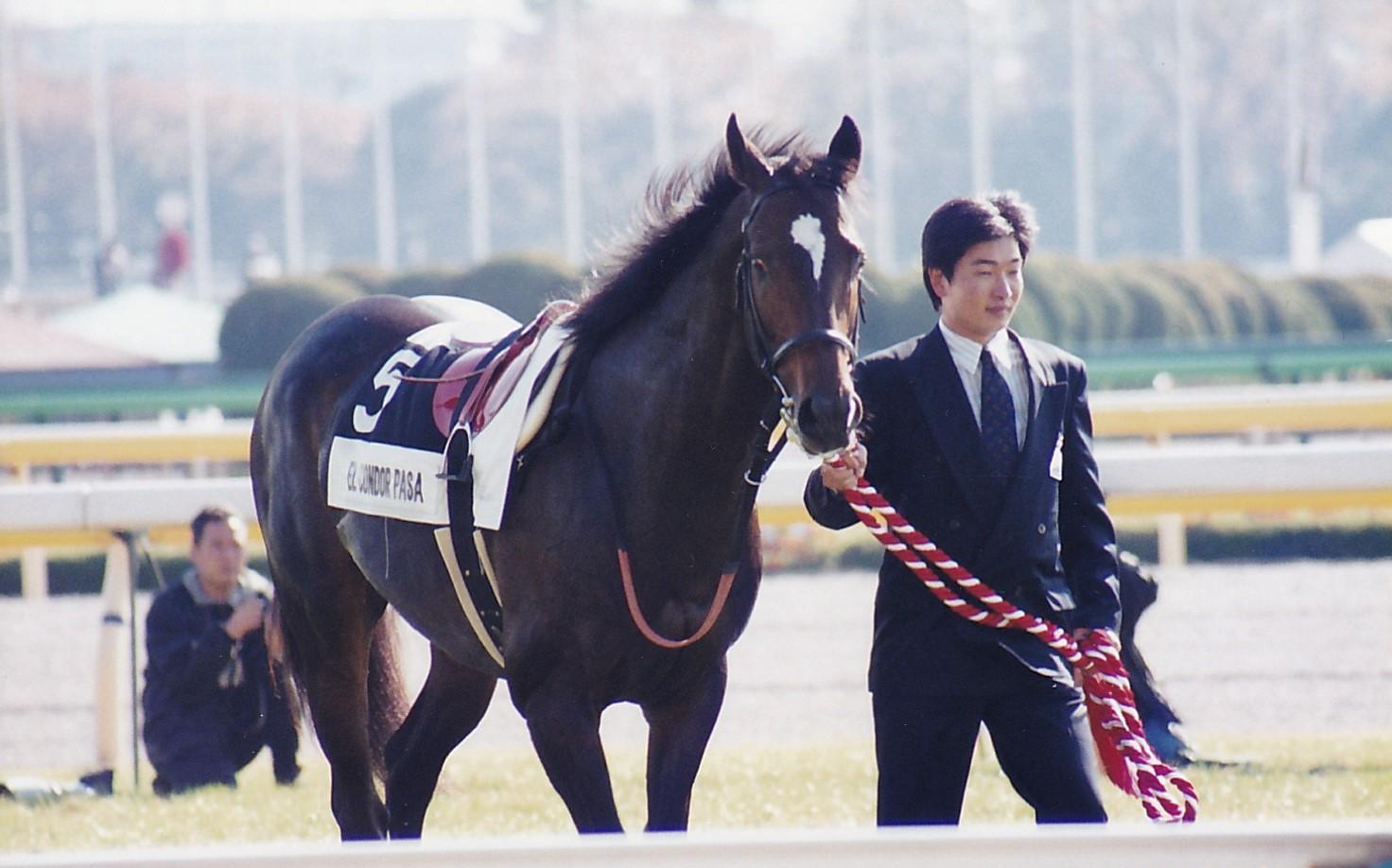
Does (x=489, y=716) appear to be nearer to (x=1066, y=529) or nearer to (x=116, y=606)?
(x=116, y=606)

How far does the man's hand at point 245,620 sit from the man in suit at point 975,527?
3185 mm

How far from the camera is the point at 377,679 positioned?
202 inches

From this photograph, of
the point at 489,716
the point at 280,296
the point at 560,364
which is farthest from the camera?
the point at 280,296

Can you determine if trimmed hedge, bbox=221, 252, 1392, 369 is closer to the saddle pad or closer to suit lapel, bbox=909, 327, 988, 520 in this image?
the saddle pad

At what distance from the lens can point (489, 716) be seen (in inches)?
306

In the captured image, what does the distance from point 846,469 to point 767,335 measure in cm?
31

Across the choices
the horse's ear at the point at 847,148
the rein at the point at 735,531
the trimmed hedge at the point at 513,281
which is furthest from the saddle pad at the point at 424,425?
the trimmed hedge at the point at 513,281

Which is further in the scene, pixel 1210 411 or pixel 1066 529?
pixel 1210 411

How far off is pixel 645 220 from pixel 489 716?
13.6 ft

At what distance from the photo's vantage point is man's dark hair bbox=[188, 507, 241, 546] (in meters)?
6.31

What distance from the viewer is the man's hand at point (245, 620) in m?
6.25

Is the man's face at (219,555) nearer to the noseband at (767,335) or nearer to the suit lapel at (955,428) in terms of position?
the noseband at (767,335)

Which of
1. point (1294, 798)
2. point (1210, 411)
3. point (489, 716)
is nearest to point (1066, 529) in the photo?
point (1294, 798)

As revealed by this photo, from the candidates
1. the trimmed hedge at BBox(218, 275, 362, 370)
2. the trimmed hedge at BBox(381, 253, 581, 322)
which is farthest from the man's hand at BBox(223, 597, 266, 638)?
the trimmed hedge at BBox(218, 275, 362, 370)
